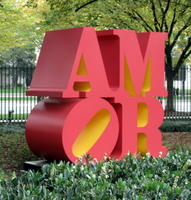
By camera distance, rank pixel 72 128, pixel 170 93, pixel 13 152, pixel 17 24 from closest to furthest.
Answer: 1. pixel 72 128
2. pixel 13 152
3. pixel 170 93
4. pixel 17 24

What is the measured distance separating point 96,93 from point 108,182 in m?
4.87

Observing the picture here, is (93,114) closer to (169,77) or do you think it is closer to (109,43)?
(109,43)

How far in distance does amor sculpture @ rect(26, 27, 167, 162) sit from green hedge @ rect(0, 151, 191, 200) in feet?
11.8

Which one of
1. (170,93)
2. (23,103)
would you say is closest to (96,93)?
(23,103)

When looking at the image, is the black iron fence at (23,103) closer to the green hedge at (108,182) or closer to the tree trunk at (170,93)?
the tree trunk at (170,93)

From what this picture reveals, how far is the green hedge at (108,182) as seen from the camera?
4871 mm

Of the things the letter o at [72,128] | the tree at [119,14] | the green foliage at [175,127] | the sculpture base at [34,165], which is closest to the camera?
the letter o at [72,128]

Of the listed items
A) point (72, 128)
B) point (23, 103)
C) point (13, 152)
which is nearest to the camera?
point (72, 128)

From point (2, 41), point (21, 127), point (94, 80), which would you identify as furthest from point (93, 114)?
point (2, 41)

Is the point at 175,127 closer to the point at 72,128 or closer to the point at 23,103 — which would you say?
the point at 23,103

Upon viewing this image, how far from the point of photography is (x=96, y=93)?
408 inches

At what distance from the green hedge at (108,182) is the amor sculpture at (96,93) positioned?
360 centimetres

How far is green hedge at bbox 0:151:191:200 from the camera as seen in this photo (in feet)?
16.0

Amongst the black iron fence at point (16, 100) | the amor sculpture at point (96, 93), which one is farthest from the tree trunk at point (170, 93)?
the amor sculpture at point (96, 93)
